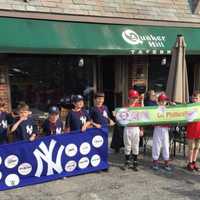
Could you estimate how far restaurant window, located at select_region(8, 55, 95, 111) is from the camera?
8.95 m

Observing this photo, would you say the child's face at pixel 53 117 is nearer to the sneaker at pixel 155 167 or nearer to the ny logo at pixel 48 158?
the ny logo at pixel 48 158

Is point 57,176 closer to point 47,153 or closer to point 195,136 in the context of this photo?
point 47,153

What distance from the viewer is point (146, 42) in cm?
964

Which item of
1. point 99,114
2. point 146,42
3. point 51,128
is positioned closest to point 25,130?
point 51,128

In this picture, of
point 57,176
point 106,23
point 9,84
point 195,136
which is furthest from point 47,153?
point 106,23

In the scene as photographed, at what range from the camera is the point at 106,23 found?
9.39 meters

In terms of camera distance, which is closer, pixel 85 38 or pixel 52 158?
pixel 52 158

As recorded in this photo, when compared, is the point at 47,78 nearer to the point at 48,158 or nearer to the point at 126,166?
the point at 126,166

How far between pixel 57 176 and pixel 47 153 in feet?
1.57

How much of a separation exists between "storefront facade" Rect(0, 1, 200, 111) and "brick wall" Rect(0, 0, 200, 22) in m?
0.12

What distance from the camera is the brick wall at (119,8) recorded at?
27.8ft

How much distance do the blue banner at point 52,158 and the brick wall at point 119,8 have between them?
3829 mm

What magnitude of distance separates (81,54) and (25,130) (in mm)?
3293

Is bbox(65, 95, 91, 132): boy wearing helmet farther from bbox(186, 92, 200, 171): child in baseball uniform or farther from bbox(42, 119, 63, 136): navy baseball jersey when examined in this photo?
bbox(186, 92, 200, 171): child in baseball uniform
